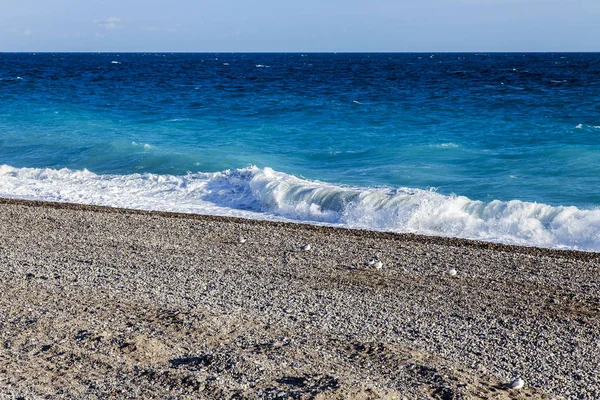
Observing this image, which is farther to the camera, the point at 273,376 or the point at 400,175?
the point at 400,175

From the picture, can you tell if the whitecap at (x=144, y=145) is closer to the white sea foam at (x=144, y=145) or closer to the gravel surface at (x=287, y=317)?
the white sea foam at (x=144, y=145)

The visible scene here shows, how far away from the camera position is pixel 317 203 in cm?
1298

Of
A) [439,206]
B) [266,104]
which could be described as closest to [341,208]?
[439,206]

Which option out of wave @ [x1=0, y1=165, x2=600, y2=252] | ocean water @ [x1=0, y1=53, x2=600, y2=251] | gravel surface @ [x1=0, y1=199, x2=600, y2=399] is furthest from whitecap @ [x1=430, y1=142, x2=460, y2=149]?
gravel surface @ [x1=0, y1=199, x2=600, y2=399]

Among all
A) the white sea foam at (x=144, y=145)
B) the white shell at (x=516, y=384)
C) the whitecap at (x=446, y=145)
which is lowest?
the white shell at (x=516, y=384)

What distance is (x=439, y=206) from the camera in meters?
11.9

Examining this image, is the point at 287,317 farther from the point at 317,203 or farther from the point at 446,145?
the point at 446,145

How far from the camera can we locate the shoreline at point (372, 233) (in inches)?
376

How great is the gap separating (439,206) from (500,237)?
136 cm

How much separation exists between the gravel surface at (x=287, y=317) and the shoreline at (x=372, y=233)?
91 millimetres

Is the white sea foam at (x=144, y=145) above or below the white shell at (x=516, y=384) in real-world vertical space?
above

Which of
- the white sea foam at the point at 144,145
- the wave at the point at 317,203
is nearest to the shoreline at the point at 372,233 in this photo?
the wave at the point at 317,203

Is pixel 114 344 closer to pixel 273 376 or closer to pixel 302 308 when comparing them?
pixel 273 376

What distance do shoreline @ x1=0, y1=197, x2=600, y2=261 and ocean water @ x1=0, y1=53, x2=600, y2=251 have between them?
2.37 feet
